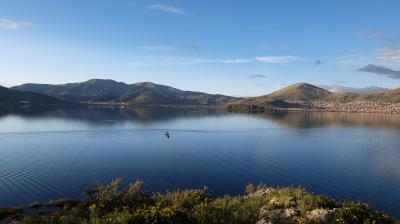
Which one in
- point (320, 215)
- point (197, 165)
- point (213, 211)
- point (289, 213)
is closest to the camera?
point (213, 211)

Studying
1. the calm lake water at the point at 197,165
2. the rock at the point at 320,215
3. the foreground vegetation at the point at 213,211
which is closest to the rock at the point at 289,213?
the foreground vegetation at the point at 213,211

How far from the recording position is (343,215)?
20.9 m

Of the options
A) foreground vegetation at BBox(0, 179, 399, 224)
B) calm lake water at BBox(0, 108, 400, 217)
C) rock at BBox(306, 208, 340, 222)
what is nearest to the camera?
foreground vegetation at BBox(0, 179, 399, 224)

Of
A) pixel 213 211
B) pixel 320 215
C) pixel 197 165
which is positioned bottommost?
pixel 197 165

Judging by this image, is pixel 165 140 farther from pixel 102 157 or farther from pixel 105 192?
pixel 105 192

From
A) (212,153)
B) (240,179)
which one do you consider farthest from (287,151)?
(240,179)

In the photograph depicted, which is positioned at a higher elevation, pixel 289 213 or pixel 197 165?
pixel 289 213

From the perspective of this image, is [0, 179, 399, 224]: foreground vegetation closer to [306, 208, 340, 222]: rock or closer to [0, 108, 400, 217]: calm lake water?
[306, 208, 340, 222]: rock

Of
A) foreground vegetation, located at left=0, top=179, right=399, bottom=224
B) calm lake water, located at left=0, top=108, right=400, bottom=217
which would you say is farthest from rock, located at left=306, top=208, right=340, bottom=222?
calm lake water, located at left=0, top=108, right=400, bottom=217

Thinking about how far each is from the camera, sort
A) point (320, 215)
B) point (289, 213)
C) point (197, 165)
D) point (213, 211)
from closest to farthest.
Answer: point (213, 211) < point (320, 215) < point (289, 213) < point (197, 165)

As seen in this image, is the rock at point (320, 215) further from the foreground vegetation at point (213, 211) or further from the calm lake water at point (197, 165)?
the calm lake water at point (197, 165)

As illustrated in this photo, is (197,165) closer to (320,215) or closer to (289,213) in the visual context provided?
(289,213)

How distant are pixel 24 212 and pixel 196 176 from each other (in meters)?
30.6

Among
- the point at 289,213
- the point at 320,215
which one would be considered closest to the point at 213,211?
the point at 289,213
